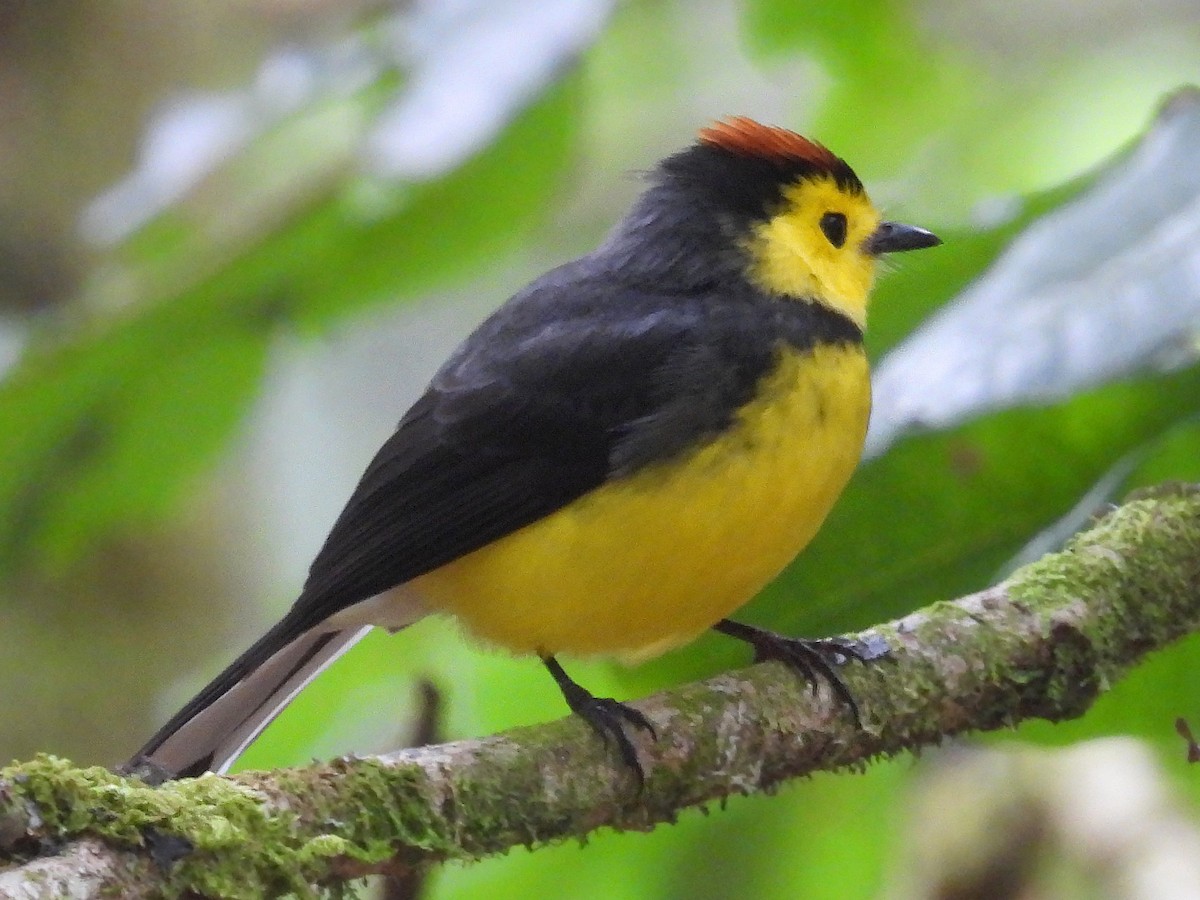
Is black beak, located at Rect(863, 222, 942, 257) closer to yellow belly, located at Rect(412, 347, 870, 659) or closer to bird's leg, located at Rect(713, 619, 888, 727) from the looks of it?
yellow belly, located at Rect(412, 347, 870, 659)

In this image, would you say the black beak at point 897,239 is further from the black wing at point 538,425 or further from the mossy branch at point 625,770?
the mossy branch at point 625,770

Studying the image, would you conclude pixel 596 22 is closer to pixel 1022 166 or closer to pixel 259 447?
pixel 1022 166

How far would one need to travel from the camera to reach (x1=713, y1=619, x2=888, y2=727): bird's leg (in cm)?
227

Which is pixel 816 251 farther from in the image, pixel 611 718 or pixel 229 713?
pixel 229 713

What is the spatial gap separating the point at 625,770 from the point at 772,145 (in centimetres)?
138

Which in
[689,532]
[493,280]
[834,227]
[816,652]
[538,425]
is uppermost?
[493,280]

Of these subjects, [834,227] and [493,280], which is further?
[493,280]

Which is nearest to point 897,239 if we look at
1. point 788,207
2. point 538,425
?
point 788,207

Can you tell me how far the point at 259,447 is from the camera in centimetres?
470

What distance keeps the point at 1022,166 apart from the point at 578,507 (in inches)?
82.7

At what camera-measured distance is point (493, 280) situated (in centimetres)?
454

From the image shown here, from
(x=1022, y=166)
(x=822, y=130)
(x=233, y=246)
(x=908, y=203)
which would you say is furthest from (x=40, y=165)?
(x=1022, y=166)

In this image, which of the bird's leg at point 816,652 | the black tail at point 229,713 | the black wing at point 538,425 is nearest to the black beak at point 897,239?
the black wing at point 538,425

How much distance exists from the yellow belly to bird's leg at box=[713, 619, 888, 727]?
83 millimetres
